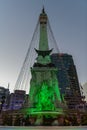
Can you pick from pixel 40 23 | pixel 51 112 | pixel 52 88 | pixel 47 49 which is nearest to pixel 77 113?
pixel 51 112

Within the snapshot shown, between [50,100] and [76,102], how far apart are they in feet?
306

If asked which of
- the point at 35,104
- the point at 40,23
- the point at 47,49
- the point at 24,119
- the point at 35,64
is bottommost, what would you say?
the point at 24,119

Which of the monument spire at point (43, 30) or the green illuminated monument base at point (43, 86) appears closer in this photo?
the green illuminated monument base at point (43, 86)

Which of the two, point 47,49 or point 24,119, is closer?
point 24,119

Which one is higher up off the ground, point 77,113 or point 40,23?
point 40,23

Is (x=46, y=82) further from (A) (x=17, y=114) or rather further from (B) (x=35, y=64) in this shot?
(A) (x=17, y=114)

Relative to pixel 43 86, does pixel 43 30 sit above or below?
above

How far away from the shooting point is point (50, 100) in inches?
4011

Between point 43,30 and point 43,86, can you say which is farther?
point 43,30

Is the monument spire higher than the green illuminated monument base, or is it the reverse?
the monument spire

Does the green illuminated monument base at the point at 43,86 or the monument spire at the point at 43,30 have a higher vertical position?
the monument spire at the point at 43,30

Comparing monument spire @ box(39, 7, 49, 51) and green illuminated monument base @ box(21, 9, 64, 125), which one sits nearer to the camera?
green illuminated monument base @ box(21, 9, 64, 125)

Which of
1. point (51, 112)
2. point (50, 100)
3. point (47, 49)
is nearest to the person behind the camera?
point (51, 112)

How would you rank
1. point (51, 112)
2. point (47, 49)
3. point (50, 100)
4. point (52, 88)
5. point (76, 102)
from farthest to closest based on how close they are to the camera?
1. point (76, 102)
2. point (47, 49)
3. point (52, 88)
4. point (50, 100)
5. point (51, 112)
